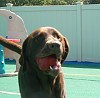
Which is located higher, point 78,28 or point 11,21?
point 11,21

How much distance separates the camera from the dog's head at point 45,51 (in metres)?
3.35

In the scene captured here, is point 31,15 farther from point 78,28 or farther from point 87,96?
point 87,96

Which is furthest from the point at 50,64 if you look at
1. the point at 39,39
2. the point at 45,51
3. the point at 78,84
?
the point at 78,84

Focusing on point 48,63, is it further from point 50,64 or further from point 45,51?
point 45,51

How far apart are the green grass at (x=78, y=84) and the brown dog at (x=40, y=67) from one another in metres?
4.63

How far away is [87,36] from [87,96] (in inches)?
299

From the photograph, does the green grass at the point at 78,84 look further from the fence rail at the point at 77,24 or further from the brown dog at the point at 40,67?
the brown dog at the point at 40,67

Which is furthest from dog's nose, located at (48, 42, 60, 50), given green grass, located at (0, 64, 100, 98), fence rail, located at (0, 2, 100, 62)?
fence rail, located at (0, 2, 100, 62)

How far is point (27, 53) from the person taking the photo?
366cm

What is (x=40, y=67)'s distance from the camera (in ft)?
11.4

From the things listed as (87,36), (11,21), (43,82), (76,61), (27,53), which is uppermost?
(27,53)

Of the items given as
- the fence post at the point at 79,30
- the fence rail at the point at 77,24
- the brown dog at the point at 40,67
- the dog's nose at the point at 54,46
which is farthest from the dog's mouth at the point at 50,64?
the fence post at the point at 79,30

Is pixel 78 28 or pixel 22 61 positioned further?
pixel 78 28

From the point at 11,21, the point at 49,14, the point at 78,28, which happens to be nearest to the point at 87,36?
the point at 78,28
